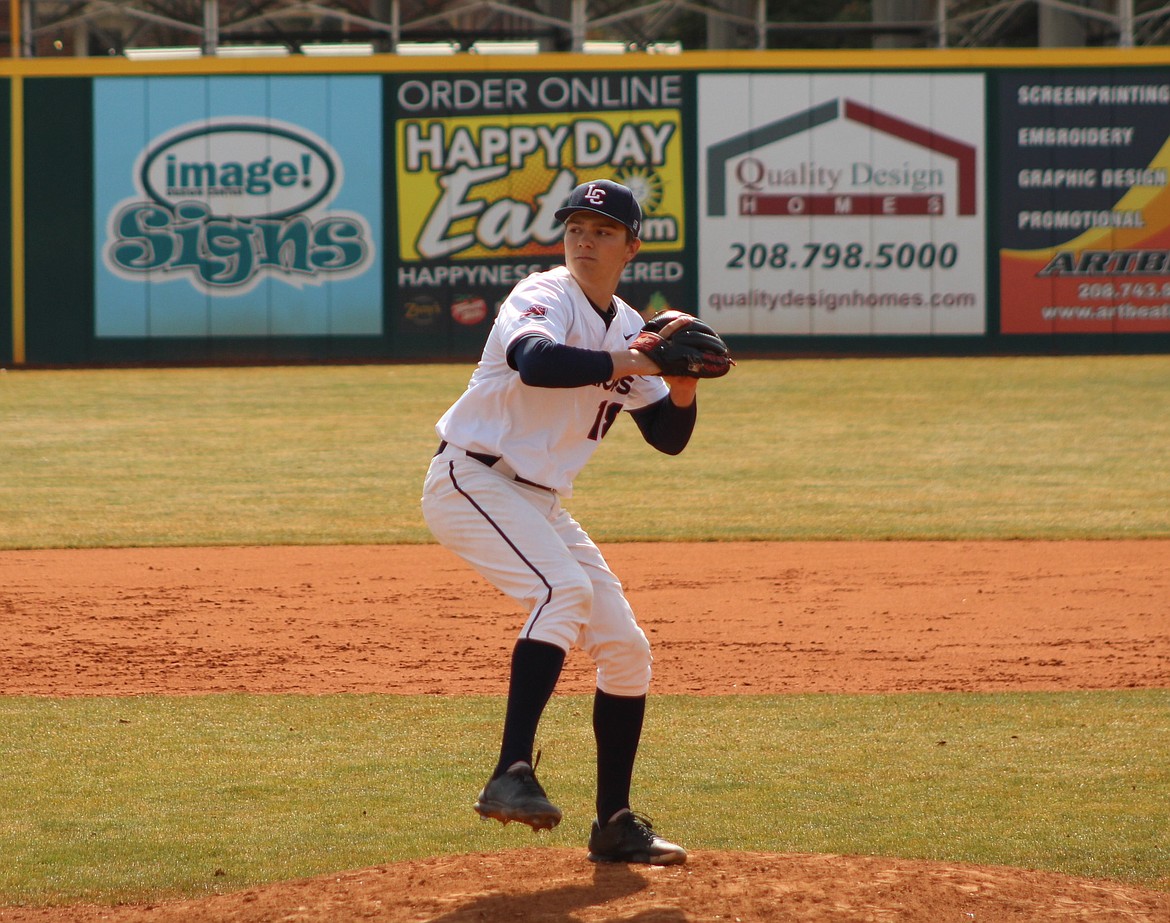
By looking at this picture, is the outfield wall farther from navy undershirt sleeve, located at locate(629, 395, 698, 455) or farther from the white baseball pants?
the white baseball pants

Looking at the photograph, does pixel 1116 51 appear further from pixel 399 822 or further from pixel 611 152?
pixel 399 822

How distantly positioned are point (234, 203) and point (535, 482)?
17.7m

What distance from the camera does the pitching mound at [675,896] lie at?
3.53m

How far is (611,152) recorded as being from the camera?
2100cm

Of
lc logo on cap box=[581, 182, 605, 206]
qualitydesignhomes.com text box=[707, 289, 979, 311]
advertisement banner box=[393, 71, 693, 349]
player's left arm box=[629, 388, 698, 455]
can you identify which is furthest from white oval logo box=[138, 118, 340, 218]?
lc logo on cap box=[581, 182, 605, 206]

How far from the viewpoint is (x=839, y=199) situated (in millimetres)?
20953

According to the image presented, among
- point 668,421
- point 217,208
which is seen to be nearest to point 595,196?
point 668,421

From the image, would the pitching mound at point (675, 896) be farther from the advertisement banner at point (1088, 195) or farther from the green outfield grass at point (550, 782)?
the advertisement banner at point (1088, 195)

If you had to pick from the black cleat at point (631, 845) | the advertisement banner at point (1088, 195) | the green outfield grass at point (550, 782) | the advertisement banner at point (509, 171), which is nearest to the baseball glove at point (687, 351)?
the black cleat at point (631, 845)

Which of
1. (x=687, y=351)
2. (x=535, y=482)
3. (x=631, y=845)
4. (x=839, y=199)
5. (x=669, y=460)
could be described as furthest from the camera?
(x=839, y=199)

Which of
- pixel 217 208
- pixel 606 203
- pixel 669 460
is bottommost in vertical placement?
pixel 669 460

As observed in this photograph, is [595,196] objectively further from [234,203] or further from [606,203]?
[234,203]

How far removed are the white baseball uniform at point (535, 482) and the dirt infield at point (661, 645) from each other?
0.66 metres

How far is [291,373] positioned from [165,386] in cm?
206
